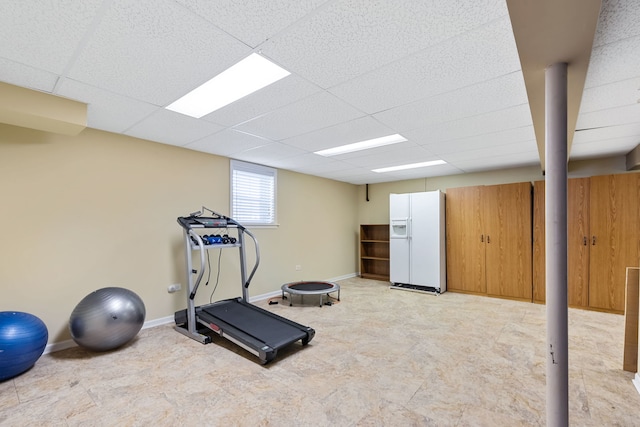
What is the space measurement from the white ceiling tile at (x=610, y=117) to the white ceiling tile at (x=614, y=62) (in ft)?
2.59

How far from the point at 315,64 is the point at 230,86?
791 mm

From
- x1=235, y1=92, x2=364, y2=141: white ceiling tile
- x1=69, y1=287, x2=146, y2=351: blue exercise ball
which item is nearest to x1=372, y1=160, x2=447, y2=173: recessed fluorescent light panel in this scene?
x1=235, y1=92, x2=364, y2=141: white ceiling tile

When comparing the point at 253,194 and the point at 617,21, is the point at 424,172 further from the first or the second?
the point at 617,21

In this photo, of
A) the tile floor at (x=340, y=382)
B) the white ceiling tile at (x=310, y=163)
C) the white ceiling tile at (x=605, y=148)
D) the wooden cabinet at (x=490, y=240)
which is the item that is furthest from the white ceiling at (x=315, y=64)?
the tile floor at (x=340, y=382)

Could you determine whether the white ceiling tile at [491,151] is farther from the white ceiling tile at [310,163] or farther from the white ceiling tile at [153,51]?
the white ceiling tile at [153,51]

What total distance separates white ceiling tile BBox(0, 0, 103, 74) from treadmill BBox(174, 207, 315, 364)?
193 centimetres

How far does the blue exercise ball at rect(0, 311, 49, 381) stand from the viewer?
7.42 ft

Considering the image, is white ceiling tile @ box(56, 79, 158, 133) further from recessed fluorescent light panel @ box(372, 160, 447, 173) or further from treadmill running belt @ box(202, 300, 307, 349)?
recessed fluorescent light panel @ box(372, 160, 447, 173)

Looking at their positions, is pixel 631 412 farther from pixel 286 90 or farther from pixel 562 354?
pixel 286 90

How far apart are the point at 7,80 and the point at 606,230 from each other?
7.02 metres

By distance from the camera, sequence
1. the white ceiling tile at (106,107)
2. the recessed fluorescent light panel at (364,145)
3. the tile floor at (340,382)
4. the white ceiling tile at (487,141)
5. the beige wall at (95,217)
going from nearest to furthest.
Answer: the tile floor at (340,382) < the white ceiling tile at (106,107) < the beige wall at (95,217) < the white ceiling tile at (487,141) < the recessed fluorescent light panel at (364,145)

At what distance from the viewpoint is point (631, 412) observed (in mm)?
1987

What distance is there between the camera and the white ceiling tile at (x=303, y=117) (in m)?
2.58

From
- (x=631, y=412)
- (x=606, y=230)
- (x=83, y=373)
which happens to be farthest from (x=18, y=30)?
(x=606, y=230)
